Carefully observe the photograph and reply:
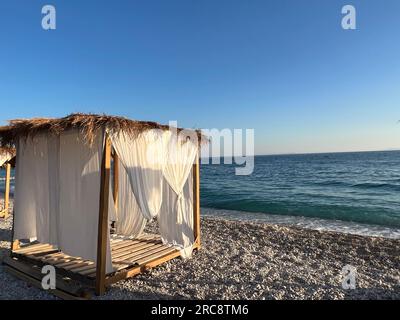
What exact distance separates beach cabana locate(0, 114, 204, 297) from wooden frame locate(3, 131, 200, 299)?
0.6 inches

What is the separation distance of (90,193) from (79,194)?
0.78 feet

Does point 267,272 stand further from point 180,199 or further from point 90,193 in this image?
point 90,193

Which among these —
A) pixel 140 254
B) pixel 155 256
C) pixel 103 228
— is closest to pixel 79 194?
pixel 103 228

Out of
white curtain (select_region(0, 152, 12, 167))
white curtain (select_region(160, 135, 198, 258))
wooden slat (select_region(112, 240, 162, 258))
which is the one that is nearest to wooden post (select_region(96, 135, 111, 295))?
wooden slat (select_region(112, 240, 162, 258))

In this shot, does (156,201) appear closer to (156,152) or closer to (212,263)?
(156,152)

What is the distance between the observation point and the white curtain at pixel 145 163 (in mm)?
4531

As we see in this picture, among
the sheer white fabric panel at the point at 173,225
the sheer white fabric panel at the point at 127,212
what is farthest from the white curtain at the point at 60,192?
the sheer white fabric panel at the point at 127,212

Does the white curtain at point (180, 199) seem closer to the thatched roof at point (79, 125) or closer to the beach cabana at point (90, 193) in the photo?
the beach cabana at point (90, 193)

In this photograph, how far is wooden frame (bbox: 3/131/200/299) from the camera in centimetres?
416

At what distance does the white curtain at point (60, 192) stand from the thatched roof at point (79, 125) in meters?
0.23

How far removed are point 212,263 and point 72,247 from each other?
2.49 metres

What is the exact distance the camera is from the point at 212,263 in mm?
5539
